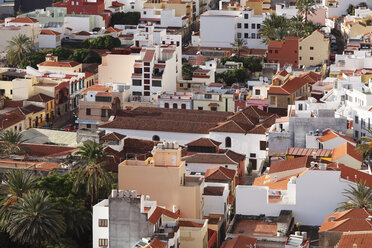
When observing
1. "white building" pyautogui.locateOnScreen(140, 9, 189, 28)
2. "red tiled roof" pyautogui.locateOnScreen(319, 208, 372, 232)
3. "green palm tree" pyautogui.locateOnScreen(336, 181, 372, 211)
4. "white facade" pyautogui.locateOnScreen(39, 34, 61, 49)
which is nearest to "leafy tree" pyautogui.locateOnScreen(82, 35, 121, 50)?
"white facade" pyautogui.locateOnScreen(39, 34, 61, 49)

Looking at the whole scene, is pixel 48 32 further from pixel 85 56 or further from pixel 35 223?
pixel 35 223

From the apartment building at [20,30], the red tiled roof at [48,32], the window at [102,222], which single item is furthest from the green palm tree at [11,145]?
the red tiled roof at [48,32]

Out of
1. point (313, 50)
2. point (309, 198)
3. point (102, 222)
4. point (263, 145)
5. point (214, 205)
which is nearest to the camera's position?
point (102, 222)

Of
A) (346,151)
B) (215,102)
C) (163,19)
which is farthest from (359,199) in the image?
(163,19)

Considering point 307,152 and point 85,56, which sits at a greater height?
point 85,56

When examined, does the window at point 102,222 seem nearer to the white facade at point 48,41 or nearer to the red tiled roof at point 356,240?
the red tiled roof at point 356,240

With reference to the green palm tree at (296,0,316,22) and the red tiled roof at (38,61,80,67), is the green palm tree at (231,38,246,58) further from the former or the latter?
the red tiled roof at (38,61,80,67)
